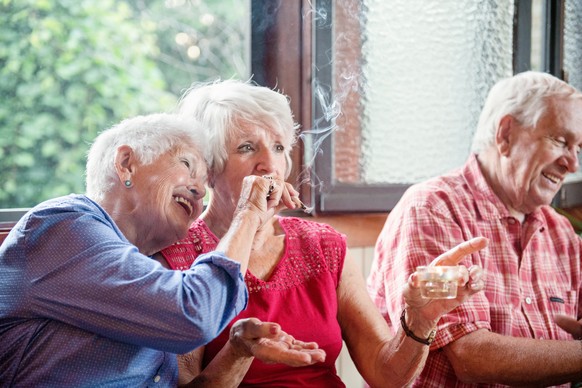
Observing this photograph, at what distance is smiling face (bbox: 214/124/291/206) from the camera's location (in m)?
1.92

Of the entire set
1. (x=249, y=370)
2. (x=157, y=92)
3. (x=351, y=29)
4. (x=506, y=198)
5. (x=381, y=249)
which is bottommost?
(x=249, y=370)

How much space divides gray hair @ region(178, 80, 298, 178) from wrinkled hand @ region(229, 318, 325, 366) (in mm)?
522

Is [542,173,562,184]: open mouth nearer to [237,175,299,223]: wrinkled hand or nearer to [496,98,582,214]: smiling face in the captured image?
[496,98,582,214]: smiling face

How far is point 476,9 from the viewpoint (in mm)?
2881

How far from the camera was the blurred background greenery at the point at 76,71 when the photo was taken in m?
2.54

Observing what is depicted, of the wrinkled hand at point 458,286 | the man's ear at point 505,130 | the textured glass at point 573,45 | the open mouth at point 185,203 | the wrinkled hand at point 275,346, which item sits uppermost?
the textured glass at point 573,45

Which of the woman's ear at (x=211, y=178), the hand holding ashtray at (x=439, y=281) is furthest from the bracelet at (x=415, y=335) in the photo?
the woman's ear at (x=211, y=178)

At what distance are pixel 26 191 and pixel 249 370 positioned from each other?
1.15 m

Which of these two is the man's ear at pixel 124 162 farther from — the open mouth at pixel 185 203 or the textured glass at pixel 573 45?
the textured glass at pixel 573 45

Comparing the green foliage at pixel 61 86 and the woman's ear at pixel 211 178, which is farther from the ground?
the green foliage at pixel 61 86

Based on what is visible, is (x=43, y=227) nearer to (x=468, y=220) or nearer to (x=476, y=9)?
(x=468, y=220)

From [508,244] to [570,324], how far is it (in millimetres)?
288

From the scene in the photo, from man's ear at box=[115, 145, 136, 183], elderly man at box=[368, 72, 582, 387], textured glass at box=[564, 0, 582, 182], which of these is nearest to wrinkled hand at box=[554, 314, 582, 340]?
elderly man at box=[368, 72, 582, 387]

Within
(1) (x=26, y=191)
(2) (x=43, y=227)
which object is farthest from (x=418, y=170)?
(2) (x=43, y=227)
